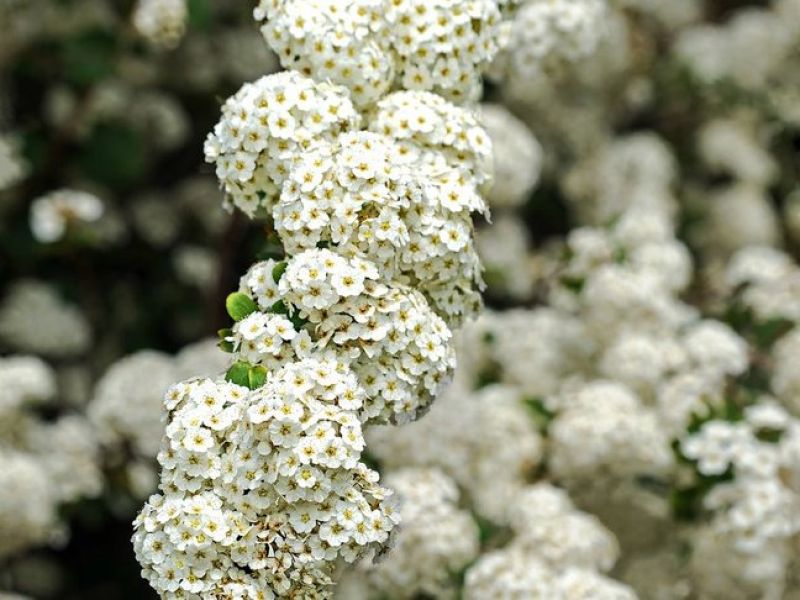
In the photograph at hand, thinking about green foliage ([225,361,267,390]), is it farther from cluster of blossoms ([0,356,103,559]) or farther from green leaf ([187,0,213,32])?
green leaf ([187,0,213,32])

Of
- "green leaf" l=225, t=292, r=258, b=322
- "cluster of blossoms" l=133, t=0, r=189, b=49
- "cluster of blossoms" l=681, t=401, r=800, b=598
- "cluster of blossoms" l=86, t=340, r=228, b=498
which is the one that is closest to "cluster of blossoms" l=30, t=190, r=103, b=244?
"cluster of blossoms" l=86, t=340, r=228, b=498

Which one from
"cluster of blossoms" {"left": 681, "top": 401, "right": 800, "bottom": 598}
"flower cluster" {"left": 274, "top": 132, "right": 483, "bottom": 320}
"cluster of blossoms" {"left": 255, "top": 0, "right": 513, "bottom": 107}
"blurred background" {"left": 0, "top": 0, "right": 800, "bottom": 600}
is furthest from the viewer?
"blurred background" {"left": 0, "top": 0, "right": 800, "bottom": 600}

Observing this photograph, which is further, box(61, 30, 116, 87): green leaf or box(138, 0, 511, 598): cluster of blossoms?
box(61, 30, 116, 87): green leaf

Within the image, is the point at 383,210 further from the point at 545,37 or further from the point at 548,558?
the point at 545,37

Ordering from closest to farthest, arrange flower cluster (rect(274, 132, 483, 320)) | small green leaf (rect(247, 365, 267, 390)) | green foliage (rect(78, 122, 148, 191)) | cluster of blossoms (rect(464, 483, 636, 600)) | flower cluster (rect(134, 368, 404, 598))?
flower cluster (rect(134, 368, 404, 598)), small green leaf (rect(247, 365, 267, 390)), flower cluster (rect(274, 132, 483, 320)), cluster of blossoms (rect(464, 483, 636, 600)), green foliage (rect(78, 122, 148, 191))

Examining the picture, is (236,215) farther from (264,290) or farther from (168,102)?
(168,102)

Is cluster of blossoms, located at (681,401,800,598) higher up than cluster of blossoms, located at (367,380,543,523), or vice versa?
cluster of blossoms, located at (367,380,543,523)
